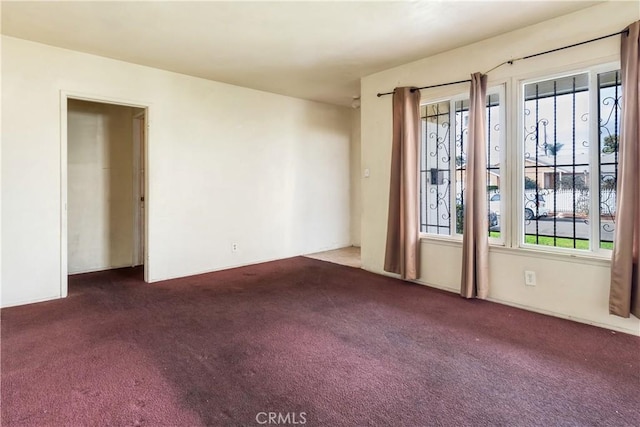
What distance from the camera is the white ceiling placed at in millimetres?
2750

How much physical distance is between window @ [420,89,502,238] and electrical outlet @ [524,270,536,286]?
46 cm

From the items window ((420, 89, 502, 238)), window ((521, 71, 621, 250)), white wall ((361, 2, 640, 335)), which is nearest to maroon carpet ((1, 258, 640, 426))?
white wall ((361, 2, 640, 335))

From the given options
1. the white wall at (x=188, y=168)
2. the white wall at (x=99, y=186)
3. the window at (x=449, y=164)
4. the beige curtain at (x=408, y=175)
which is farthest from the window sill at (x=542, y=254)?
the white wall at (x=99, y=186)

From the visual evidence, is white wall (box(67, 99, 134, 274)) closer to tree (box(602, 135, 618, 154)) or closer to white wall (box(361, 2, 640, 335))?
white wall (box(361, 2, 640, 335))

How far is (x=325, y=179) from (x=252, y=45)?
9.65 ft

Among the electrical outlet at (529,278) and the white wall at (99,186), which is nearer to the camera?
the electrical outlet at (529,278)

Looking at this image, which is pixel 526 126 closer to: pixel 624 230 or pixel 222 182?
pixel 624 230

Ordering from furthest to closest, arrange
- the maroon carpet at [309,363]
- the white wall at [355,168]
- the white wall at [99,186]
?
1. the white wall at [355,168]
2. the white wall at [99,186]
3. the maroon carpet at [309,363]

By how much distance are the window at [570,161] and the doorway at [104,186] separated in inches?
176

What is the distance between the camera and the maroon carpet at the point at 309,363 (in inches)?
69.3

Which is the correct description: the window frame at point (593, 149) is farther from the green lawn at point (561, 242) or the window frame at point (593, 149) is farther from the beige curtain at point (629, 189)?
the beige curtain at point (629, 189)

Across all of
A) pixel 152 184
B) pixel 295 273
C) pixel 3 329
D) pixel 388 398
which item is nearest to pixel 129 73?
pixel 152 184

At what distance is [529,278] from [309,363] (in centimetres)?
225

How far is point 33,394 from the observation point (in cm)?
191
